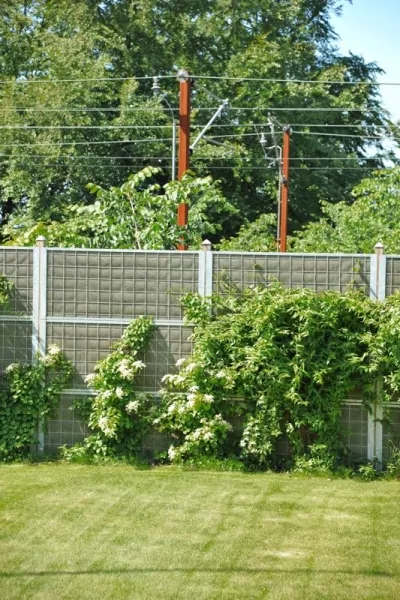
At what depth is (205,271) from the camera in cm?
1051

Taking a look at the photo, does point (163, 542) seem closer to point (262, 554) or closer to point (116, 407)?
point (262, 554)

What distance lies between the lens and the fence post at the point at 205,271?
1049 cm

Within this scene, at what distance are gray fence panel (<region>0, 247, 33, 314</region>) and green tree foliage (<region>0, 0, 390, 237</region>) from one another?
16.9 metres

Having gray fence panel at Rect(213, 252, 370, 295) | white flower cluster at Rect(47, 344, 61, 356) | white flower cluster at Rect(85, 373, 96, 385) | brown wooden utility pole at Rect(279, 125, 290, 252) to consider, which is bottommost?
white flower cluster at Rect(85, 373, 96, 385)

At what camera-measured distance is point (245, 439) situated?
10.3 meters

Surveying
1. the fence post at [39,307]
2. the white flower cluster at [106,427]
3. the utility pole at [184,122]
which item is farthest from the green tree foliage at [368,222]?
the white flower cluster at [106,427]

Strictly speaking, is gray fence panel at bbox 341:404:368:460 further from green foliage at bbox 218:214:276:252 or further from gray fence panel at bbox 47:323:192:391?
green foliage at bbox 218:214:276:252

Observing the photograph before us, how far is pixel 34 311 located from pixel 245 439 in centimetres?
263

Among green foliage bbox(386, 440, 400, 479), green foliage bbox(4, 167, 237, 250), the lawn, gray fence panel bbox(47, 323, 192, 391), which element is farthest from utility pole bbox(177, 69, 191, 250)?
the lawn

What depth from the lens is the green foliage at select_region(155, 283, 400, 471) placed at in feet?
33.0

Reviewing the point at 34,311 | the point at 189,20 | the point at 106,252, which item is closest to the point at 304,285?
the point at 106,252

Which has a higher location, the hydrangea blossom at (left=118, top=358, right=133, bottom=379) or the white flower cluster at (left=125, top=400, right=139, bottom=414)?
the hydrangea blossom at (left=118, top=358, right=133, bottom=379)

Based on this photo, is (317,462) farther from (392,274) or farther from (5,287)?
(5,287)

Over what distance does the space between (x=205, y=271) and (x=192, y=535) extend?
3.61 meters
